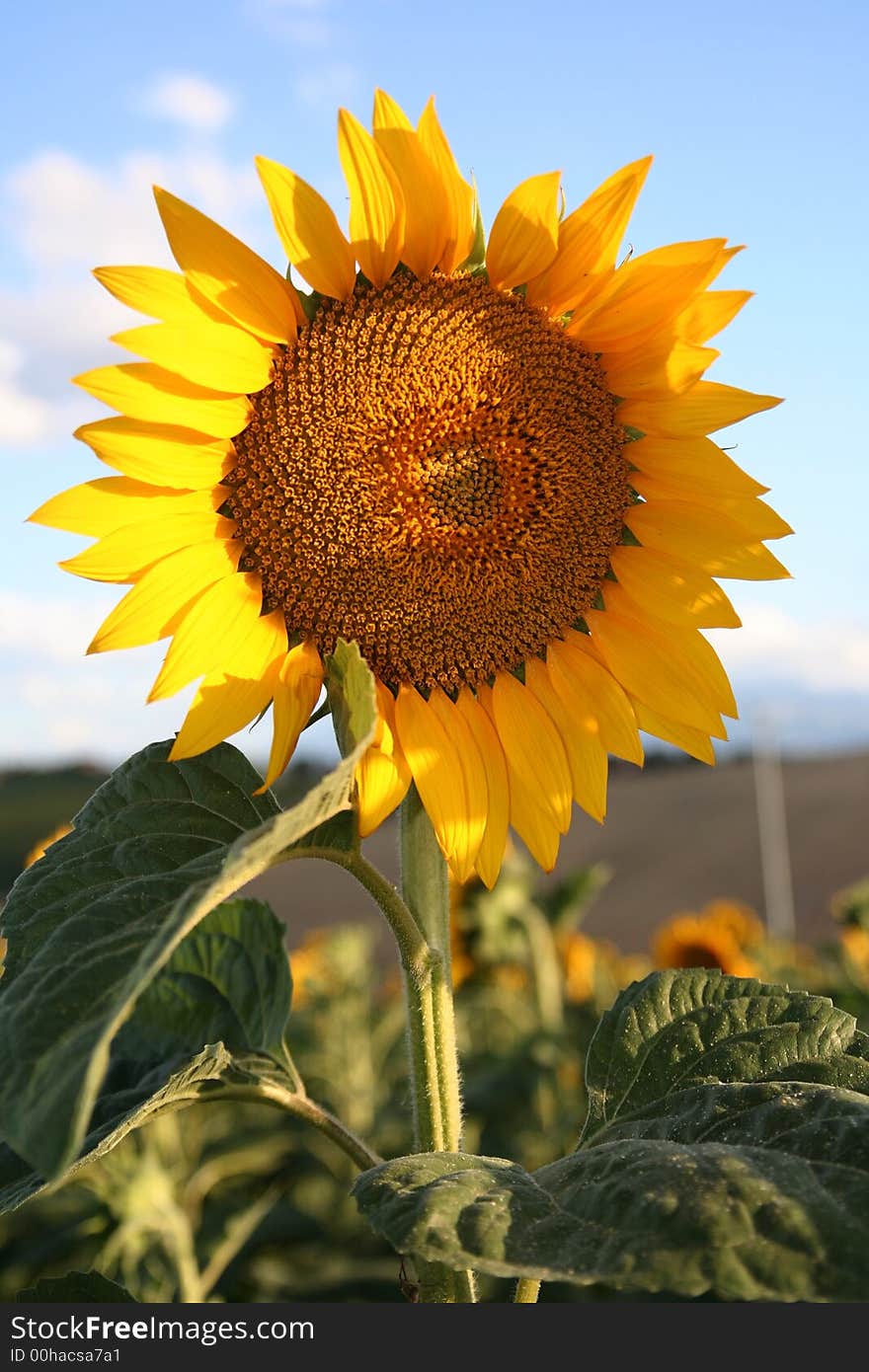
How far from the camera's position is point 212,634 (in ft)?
4.93

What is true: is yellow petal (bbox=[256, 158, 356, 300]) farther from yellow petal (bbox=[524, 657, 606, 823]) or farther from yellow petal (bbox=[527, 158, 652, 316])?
yellow petal (bbox=[524, 657, 606, 823])

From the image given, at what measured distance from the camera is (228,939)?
1.60 meters

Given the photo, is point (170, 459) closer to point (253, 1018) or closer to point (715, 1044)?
point (253, 1018)

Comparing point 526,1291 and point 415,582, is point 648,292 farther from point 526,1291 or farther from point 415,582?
point 526,1291

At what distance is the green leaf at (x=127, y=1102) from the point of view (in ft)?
4.14

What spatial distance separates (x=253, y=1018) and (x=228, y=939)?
101 mm

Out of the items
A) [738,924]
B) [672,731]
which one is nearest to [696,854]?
[738,924]

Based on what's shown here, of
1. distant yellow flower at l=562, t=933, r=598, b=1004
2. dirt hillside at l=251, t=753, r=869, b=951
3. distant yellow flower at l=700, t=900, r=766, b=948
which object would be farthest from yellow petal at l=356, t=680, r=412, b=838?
dirt hillside at l=251, t=753, r=869, b=951

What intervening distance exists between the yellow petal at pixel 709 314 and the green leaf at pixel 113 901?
0.62 m

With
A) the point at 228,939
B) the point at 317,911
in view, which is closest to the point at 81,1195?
the point at 228,939

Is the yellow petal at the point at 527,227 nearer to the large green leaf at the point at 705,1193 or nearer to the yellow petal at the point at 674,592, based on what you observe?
the yellow petal at the point at 674,592

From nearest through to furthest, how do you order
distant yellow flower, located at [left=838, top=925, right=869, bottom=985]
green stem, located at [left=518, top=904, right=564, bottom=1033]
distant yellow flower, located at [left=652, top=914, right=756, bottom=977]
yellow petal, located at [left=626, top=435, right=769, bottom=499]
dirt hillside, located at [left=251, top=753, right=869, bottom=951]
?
yellow petal, located at [left=626, top=435, right=769, bottom=499]
green stem, located at [left=518, top=904, right=564, bottom=1033]
distant yellow flower, located at [left=838, top=925, right=869, bottom=985]
distant yellow flower, located at [left=652, top=914, right=756, bottom=977]
dirt hillside, located at [left=251, top=753, right=869, bottom=951]

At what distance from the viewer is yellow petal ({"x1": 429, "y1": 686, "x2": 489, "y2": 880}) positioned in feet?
4.96

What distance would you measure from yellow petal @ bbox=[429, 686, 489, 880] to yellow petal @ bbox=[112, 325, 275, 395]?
43 cm
